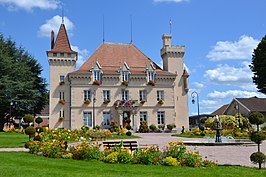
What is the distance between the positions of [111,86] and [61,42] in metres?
9.32

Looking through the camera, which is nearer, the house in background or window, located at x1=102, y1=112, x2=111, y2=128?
window, located at x1=102, y1=112, x2=111, y2=128

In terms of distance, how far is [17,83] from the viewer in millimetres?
41781

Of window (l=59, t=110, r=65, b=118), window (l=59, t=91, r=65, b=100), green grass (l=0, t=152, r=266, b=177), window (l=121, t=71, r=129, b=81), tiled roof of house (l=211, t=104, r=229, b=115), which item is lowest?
green grass (l=0, t=152, r=266, b=177)

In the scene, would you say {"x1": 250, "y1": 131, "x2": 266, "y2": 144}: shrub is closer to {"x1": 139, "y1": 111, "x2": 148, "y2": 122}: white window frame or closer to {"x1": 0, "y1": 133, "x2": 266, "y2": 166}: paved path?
{"x1": 0, "y1": 133, "x2": 266, "y2": 166}: paved path

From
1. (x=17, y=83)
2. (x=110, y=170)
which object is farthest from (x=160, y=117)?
(x=110, y=170)

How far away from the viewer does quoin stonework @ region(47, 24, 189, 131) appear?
42.8 metres

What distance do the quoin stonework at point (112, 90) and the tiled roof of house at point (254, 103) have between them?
10664mm

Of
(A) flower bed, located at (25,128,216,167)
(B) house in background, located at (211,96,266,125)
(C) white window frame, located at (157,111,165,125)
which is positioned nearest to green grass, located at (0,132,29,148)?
(A) flower bed, located at (25,128,216,167)

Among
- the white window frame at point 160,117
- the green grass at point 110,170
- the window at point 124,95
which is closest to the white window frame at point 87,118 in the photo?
the window at point 124,95

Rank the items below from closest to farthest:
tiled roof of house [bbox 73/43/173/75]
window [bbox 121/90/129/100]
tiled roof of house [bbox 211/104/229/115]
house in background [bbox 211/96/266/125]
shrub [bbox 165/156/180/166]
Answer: shrub [bbox 165/156/180/166] → window [bbox 121/90/129/100] → tiled roof of house [bbox 73/43/173/75] → house in background [bbox 211/96/266/125] → tiled roof of house [bbox 211/104/229/115]

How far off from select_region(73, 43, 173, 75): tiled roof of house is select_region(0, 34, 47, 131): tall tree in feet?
24.9

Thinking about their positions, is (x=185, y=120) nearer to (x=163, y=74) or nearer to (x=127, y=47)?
(x=163, y=74)

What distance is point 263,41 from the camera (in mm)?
41750

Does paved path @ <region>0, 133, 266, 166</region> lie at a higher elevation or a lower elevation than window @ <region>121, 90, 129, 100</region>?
lower
